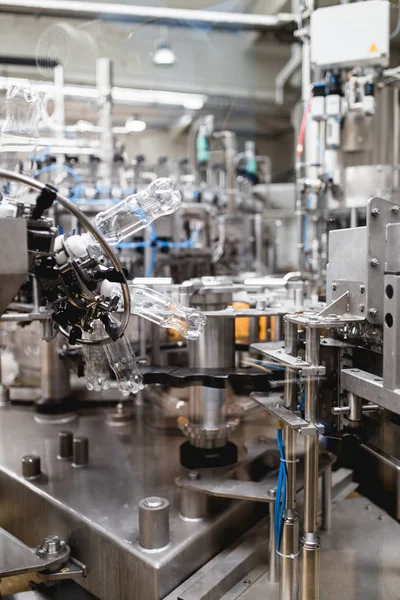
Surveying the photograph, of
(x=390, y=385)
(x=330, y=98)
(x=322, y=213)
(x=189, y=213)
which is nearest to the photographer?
(x=390, y=385)

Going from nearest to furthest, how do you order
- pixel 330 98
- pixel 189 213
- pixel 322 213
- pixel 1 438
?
pixel 1 438, pixel 330 98, pixel 322 213, pixel 189 213

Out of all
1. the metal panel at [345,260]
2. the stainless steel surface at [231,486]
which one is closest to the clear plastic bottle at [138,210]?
the metal panel at [345,260]

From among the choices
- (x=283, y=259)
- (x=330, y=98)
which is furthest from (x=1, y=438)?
(x=283, y=259)

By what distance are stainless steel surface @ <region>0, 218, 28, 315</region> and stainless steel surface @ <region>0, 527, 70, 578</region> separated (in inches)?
24.7

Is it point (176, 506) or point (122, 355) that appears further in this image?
point (176, 506)

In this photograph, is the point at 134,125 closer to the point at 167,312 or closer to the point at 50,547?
the point at 167,312

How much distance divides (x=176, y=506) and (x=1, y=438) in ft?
2.49

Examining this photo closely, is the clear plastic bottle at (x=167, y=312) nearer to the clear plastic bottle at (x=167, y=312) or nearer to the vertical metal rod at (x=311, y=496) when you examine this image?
the clear plastic bottle at (x=167, y=312)

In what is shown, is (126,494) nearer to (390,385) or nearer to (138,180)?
(390,385)

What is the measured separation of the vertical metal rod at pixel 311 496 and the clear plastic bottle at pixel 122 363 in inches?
15.5

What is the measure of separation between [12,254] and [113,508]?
738 mm

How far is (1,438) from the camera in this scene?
173 cm

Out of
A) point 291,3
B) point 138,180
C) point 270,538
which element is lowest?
point 270,538

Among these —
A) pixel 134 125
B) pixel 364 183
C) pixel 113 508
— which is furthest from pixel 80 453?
pixel 134 125
